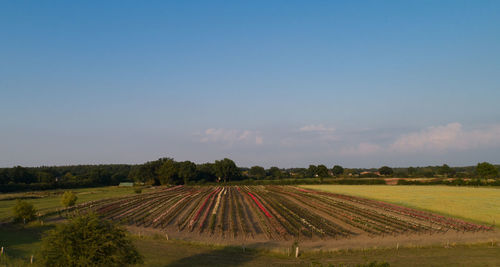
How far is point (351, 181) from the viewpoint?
12231 centimetres

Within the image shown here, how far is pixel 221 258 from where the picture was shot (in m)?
20.8

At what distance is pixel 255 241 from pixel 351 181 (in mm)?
102327

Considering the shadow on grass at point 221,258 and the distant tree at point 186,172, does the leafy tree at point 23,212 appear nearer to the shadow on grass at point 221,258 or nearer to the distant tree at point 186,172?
the shadow on grass at point 221,258

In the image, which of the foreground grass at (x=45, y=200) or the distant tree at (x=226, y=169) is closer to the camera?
the foreground grass at (x=45, y=200)

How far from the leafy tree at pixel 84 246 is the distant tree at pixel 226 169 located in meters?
138

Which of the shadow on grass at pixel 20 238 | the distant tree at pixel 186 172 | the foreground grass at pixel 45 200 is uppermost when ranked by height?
the distant tree at pixel 186 172

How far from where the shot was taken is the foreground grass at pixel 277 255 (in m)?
19.2

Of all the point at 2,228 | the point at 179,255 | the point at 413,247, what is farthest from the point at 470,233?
the point at 2,228

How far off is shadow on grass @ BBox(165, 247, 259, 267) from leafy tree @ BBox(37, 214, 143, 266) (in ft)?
16.1

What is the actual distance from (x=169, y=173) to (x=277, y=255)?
12211cm

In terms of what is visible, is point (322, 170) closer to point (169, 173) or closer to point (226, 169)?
point (226, 169)

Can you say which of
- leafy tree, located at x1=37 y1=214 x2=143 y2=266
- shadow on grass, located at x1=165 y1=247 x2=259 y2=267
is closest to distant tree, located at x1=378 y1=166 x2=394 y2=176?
shadow on grass, located at x1=165 y1=247 x2=259 y2=267

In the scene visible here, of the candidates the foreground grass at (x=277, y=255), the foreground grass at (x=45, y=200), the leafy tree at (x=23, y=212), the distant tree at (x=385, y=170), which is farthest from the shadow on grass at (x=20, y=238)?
the distant tree at (x=385, y=170)

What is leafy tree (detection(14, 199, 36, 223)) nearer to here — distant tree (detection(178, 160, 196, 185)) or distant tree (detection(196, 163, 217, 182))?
distant tree (detection(178, 160, 196, 185))
